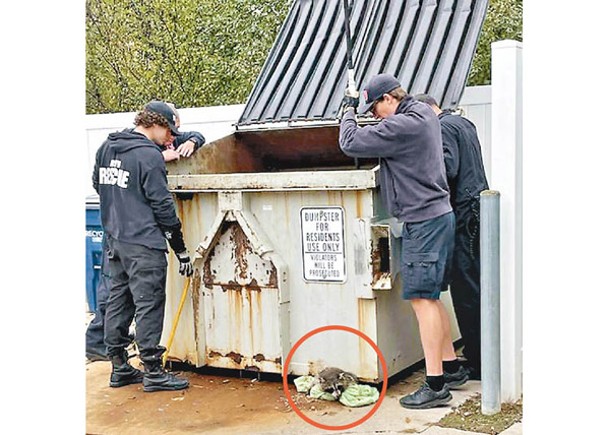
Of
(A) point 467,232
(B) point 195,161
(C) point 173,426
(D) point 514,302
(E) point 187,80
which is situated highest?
A: (E) point 187,80

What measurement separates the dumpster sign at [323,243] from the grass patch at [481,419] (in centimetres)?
94

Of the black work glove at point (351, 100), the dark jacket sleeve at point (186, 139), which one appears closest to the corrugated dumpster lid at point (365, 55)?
the dark jacket sleeve at point (186, 139)

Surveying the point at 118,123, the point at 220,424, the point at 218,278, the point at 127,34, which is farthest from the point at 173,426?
the point at 127,34

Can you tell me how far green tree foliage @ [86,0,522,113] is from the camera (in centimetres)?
1137

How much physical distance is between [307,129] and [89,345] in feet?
6.87

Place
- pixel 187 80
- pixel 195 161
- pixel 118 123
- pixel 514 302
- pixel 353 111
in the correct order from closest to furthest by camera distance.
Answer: pixel 514 302 < pixel 353 111 < pixel 195 161 < pixel 118 123 < pixel 187 80

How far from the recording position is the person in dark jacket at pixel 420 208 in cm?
439

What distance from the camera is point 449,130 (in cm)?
485

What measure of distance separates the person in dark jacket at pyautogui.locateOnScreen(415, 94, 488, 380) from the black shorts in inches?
16.5

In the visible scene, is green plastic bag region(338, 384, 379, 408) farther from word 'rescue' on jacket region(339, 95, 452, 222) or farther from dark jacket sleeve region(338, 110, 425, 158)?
dark jacket sleeve region(338, 110, 425, 158)

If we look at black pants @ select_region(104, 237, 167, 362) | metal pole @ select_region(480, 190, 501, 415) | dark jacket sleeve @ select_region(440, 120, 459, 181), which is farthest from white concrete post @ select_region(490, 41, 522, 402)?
black pants @ select_region(104, 237, 167, 362)

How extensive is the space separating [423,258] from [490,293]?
438mm

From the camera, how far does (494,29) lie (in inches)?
404

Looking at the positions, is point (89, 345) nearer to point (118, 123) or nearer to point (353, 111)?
point (353, 111)
